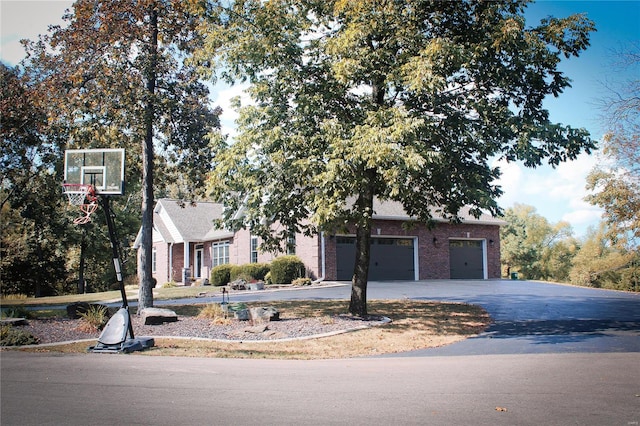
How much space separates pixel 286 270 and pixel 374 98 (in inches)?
539

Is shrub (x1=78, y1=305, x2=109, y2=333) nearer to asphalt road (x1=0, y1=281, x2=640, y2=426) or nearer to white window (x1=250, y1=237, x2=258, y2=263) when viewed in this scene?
asphalt road (x1=0, y1=281, x2=640, y2=426)

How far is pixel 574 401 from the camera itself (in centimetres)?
603

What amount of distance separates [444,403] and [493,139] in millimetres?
8531

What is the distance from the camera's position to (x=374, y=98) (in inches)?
539

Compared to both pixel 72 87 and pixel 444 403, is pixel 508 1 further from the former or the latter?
pixel 72 87

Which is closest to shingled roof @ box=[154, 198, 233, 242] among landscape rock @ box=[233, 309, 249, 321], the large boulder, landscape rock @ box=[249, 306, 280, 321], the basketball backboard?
the large boulder

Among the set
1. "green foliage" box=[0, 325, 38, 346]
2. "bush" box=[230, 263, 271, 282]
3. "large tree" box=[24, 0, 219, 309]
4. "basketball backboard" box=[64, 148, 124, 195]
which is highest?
"large tree" box=[24, 0, 219, 309]

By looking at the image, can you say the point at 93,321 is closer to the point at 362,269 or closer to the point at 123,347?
the point at 123,347

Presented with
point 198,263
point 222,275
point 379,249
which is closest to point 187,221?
point 198,263

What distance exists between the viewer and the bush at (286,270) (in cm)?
2561

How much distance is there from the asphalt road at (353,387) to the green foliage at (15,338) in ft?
4.26

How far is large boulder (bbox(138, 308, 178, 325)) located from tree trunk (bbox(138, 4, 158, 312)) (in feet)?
4.61

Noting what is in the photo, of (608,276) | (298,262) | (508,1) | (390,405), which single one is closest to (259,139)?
(508,1)

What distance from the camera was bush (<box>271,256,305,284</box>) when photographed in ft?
84.0
